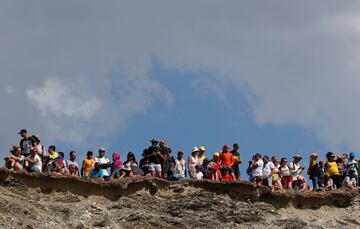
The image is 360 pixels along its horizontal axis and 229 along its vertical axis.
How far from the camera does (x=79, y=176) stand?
30.1m

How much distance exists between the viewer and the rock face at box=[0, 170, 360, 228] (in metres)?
29.1

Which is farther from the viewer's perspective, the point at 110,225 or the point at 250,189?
the point at 250,189

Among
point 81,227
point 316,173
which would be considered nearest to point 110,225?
point 81,227

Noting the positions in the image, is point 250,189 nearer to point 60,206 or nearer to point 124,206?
point 124,206

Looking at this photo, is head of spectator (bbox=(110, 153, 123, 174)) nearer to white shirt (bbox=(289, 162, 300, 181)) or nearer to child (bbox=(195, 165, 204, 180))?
child (bbox=(195, 165, 204, 180))

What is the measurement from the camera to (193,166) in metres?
31.1

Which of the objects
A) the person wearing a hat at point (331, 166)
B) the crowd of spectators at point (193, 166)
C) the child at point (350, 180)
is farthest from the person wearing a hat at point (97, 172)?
the child at point (350, 180)

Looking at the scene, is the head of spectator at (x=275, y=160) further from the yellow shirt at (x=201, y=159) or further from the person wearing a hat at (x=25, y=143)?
the person wearing a hat at (x=25, y=143)

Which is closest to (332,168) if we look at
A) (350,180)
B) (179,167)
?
(350,180)

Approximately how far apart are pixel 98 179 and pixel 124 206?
111cm

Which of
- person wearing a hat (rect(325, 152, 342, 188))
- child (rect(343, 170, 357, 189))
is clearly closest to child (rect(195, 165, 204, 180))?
person wearing a hat (rect(325, 152, 342, 188))

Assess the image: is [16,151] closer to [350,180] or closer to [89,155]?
[89,155]

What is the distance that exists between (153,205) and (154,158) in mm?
1409

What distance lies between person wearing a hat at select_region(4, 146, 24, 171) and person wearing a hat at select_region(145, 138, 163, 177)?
12.3 ft
